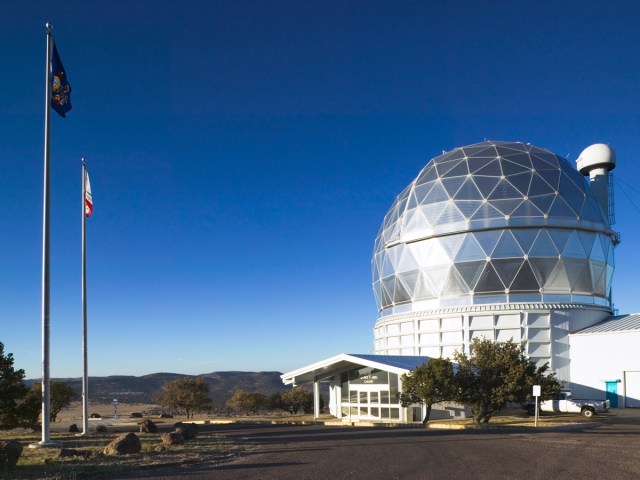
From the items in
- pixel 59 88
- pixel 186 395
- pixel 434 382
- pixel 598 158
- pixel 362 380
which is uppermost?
pixel 598 158

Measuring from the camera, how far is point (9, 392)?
22281 millimetres

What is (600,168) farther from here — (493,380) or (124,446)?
(124,446)

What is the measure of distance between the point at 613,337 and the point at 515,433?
21.1m

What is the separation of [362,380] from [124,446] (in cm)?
2097

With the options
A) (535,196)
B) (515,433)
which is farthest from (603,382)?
(515,433)

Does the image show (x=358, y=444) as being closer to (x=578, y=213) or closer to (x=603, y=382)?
(x=603, y=382)

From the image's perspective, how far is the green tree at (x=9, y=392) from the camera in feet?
72.0

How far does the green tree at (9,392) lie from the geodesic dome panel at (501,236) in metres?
29.7

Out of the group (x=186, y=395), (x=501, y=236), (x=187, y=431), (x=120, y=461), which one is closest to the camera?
(x=120, y=461)

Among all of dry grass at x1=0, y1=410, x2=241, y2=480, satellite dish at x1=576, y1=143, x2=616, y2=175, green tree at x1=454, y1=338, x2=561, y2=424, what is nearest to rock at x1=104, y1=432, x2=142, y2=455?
dry grass at x1=0, y1=410, x2=241, y2=480

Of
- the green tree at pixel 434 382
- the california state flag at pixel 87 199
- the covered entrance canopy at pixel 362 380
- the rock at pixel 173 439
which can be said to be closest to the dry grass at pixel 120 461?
the rock at pixel 173 439

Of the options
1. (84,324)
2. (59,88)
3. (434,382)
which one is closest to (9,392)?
(84,324)

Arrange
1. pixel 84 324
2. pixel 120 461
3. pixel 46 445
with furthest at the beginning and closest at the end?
pixel 84 324, pixel 46 445, pixel 120 461

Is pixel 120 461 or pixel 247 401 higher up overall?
pixel 120 461
